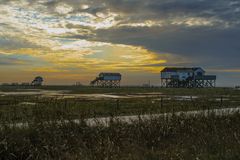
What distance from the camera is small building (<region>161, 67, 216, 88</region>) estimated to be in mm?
122438

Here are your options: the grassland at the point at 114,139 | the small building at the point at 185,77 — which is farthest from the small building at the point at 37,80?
the grassland at the point at 114,139

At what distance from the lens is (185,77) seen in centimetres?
12244

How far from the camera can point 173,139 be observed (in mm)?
10773

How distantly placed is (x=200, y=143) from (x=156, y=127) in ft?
5.67

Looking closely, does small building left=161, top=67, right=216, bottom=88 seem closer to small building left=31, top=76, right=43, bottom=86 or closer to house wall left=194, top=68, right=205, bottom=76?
house wall left=194, top=68, right=205, bottom=76

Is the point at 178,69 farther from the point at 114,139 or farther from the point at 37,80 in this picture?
the point at 114,139

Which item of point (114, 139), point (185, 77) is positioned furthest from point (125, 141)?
point (185, 77)

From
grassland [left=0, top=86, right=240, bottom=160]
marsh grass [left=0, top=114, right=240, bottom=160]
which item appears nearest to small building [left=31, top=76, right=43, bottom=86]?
grassland [left=0, top=86, right=240, bottom=160]

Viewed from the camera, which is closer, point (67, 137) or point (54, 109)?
point (67, 137)

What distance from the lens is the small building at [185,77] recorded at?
122438 millimetres

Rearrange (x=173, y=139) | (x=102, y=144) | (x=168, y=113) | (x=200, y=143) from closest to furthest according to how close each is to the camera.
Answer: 1. (x=102, y=144)
2. (x=200, y=143)
3. (x=173, y=139)
4. (x=168, y=113)

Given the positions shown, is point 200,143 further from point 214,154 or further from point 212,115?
point 212,115

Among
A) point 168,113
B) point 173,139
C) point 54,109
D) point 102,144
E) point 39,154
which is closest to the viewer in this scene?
point 39,154

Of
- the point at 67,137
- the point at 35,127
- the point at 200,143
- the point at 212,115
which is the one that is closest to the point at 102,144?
the point at 67,137
